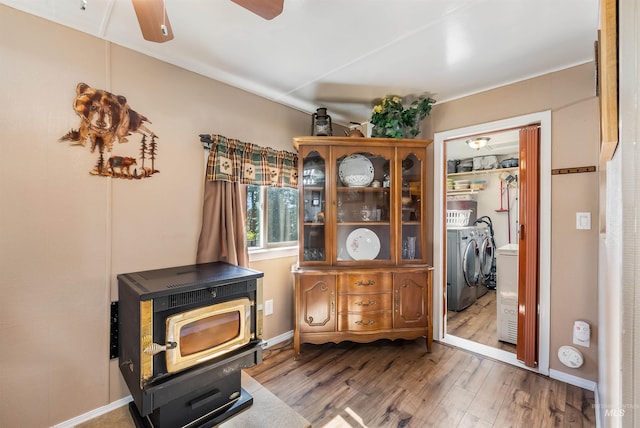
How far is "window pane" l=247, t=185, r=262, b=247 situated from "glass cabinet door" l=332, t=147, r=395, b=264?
2.36 feet

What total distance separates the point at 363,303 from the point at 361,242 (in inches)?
22.3

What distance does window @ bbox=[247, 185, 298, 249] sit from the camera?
8.22ft

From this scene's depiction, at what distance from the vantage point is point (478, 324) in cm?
307

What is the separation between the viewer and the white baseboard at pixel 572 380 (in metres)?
1.91

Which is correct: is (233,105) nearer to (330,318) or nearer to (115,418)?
(330,318)

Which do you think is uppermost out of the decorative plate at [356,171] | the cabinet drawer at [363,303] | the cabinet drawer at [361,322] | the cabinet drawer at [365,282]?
the decorative plate at [356,171]

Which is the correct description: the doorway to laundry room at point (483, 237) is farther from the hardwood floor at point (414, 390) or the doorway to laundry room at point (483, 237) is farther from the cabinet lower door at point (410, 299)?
the cabinet lower door at point (410, 299)

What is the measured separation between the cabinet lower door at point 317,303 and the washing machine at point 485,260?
273cm

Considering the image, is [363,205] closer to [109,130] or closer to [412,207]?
[412,207]

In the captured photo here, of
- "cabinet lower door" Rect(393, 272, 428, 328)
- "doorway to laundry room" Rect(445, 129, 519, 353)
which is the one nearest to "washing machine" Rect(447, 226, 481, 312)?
"doorway to laundry room" Rect(445, 129, 519, 353)

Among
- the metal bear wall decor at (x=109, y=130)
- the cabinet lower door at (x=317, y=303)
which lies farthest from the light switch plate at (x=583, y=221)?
the metal bear wall decor at (x=109, y=130)

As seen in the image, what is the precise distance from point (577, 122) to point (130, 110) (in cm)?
311

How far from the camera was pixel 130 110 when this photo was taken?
1.75 meters

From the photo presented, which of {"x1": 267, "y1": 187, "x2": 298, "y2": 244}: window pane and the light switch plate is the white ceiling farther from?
the light switch plate
